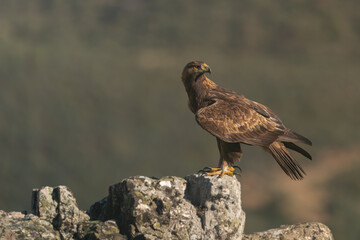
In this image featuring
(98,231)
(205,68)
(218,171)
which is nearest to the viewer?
(98,231)

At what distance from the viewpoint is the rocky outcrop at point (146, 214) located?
766 centimetres

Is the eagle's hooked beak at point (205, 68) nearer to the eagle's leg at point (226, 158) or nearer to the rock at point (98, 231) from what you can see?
the eagle's leg at point (226, 158)

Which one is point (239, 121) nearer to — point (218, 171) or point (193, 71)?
point (218, 171)

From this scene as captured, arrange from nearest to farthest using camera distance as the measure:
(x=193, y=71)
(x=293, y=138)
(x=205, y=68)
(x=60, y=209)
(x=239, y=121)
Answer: (x=60, y=209)
(x=293, y=138)
(x=239, y=121)
(x=205, y=68)
(x=193, y=71)

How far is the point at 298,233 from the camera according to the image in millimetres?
9000

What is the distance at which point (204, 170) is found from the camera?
9.02 m

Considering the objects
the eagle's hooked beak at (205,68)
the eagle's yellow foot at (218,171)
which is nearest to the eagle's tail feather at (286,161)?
the eagle's yellow foot at (218,171)

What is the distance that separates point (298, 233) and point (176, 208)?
2.82 metres

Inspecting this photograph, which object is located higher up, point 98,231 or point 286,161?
point 286,161

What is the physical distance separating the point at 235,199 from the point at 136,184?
182cm

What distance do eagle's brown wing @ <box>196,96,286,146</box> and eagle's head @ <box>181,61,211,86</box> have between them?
66 centimetres

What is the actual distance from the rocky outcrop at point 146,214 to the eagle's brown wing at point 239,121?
1.02 meters

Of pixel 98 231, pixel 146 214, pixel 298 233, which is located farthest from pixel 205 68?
pixel 98 231

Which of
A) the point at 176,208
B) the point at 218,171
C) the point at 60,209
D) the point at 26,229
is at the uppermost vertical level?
the point at 218,171
